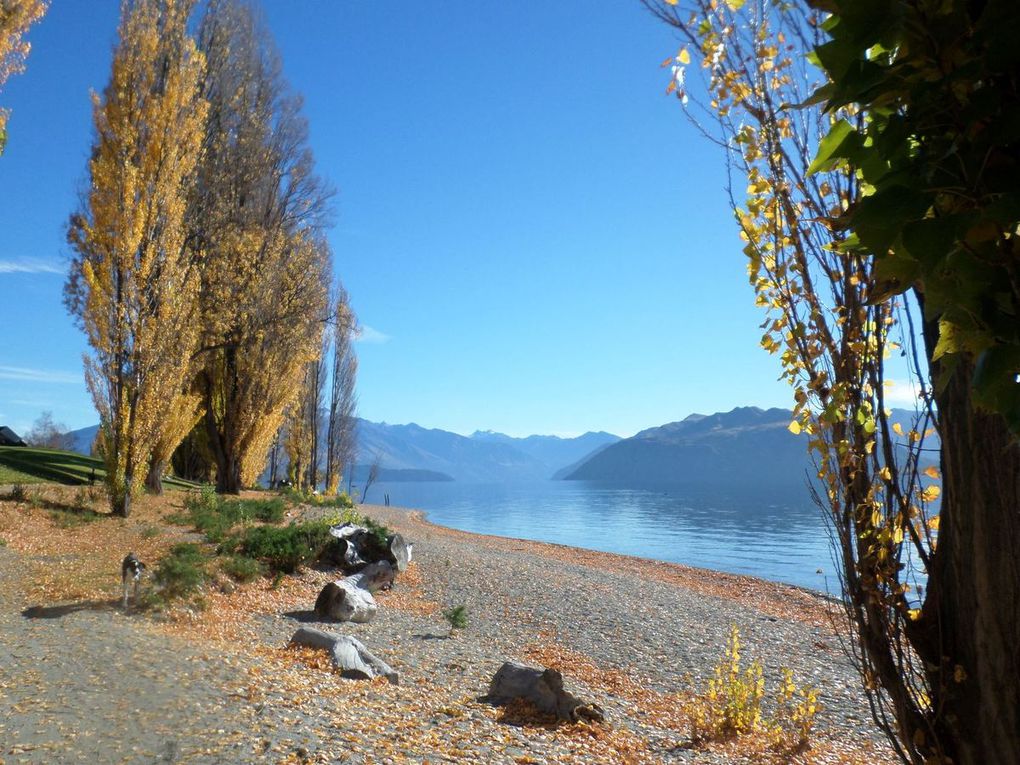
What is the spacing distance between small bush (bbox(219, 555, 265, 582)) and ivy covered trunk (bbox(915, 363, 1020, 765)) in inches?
469

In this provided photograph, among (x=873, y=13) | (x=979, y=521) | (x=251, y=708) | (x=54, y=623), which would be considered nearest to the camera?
(x=873, y=13)

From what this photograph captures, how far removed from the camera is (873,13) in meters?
0.97

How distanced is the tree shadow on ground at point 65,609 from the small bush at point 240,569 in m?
2.84

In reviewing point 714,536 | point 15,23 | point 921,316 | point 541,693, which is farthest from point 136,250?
point 714,536

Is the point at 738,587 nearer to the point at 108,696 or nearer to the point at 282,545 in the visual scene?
the point at 282,545

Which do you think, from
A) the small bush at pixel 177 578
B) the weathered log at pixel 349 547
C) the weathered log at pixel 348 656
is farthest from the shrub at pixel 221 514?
the weathered log at pixel 348 656

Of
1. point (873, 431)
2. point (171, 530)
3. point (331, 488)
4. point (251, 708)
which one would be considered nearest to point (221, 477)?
point (171, 530)

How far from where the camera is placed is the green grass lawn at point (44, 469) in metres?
18.3

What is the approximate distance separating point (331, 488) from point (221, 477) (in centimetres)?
1431

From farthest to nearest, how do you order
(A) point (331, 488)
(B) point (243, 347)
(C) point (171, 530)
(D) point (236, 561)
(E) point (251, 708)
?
(A) point (331, 488), (B) point (243, 347), (C) point (171, 530), (D) point (236, 561), (E) point (251, 708)

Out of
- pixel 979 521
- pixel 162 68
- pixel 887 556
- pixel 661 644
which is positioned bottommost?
pixel 661 644

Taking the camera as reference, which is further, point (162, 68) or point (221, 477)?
point (221, 477)

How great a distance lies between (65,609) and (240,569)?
359 cm

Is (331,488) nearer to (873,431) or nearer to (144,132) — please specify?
(144,132)
